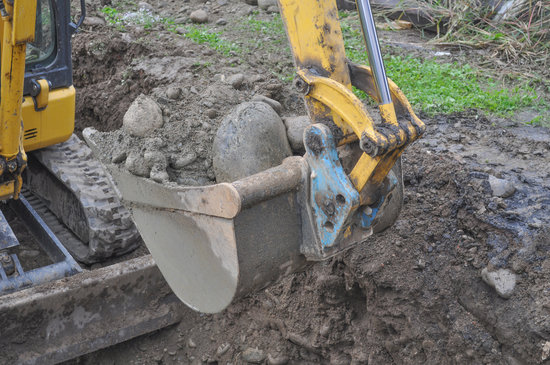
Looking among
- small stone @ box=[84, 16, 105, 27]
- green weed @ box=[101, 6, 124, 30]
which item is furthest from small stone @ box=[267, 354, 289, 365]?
small stone @ box=[84, 16, 105, 27]

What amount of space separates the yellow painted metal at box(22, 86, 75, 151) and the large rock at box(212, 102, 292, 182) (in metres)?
1.78

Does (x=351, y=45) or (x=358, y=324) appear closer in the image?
(x=358, y=324)

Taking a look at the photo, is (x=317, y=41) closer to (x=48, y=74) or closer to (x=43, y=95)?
(x=43, y=95)

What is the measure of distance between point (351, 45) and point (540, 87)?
1.73 metres

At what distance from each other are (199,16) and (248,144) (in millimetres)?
4549

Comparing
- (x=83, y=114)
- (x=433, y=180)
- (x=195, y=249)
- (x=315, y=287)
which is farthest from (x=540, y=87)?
(x=83, y=114)

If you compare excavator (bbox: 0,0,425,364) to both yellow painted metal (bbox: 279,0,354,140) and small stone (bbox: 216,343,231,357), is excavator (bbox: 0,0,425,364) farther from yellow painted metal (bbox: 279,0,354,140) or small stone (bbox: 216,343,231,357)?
small stone (bbox: 216,343,231,357)

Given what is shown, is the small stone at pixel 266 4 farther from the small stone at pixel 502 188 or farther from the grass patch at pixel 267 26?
the small stone at pixel 502 188

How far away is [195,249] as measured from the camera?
8.89 ft

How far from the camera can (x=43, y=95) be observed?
Answer: 4.15 meters

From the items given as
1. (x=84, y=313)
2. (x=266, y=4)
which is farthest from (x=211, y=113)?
(x=266, y=4)

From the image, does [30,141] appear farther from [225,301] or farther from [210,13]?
[210,13]

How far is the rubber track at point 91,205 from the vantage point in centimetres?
433

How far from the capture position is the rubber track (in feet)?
14.2
